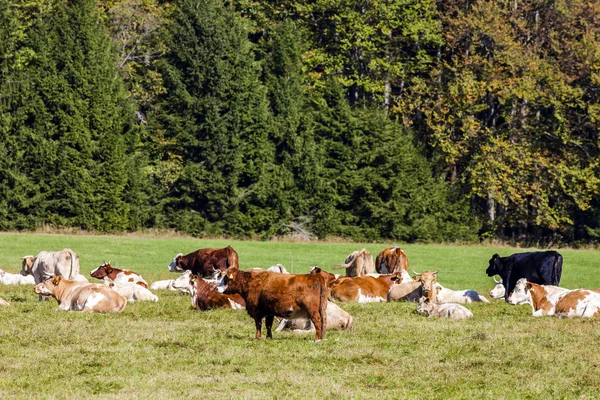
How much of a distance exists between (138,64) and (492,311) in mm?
36529

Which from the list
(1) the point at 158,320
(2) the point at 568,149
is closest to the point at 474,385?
(1) the point at 158,320

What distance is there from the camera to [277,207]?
163 feet

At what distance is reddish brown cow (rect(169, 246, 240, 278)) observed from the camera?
87.2 ft

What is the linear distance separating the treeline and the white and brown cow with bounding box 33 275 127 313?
89.2 ft

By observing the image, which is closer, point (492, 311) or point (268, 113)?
point (492, 311)

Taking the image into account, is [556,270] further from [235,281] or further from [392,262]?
[235,281]

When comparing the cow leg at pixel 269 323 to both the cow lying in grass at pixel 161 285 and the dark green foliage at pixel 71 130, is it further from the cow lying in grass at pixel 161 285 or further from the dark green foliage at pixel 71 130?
the dark green foliage at pixel 71 130

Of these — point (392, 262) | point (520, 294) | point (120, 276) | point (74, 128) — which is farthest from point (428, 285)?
point (74, 128)

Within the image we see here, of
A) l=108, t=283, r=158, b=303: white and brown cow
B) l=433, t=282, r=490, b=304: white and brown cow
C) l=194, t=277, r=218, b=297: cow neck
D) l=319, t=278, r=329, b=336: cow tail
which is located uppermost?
l=319, t=278, r=329, b=336: cow tail

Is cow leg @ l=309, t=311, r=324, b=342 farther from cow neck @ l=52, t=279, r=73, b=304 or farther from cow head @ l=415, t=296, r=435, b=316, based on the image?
cow neck @ l=52, t=279, r=73, b=304

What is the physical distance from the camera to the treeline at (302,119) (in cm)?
4725

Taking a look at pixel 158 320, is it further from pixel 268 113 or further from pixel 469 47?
pixel 469 47

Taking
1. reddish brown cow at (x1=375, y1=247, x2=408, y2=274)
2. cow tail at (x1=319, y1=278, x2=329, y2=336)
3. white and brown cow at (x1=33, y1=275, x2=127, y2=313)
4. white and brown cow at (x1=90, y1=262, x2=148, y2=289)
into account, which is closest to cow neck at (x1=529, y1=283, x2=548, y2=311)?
cow tail at (x1=319, y1=278, x2=329, y2=336)

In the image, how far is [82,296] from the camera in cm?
1884
